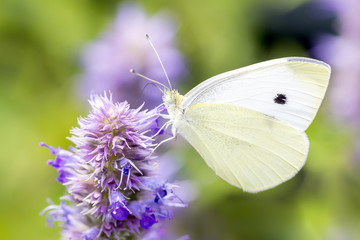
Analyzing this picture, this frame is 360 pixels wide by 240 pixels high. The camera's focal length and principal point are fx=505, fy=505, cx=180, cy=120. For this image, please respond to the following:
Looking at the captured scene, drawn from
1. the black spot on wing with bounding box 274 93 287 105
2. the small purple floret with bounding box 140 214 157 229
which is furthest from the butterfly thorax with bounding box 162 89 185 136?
the small purple floret with bounding box 140 214 157 229

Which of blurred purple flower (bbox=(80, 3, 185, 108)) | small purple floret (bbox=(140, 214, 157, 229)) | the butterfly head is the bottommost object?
small purple floret (bbox=(140, 214, 157, 229))

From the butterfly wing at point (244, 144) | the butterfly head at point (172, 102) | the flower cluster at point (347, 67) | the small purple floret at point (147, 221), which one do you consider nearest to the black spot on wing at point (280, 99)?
the butterfly wing at point (244, 144)

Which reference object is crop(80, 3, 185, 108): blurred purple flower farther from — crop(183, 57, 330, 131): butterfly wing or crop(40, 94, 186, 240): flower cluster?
crop(40, 94, 186, 240): flower cluster

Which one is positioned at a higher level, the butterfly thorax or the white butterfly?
the butterfly thorax

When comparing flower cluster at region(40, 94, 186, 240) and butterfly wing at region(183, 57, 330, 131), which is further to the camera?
butterfly wing at region(183, 57, 330, 131)

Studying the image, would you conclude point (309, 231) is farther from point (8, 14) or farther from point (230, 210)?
point (8, 14)

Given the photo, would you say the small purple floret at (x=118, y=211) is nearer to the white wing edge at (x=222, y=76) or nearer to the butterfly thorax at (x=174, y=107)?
the butterfly thorax at (x=174, y=107)

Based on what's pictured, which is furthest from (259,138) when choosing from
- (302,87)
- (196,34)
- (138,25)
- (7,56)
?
(7,56)

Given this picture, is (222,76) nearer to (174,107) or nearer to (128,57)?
(174,107)
